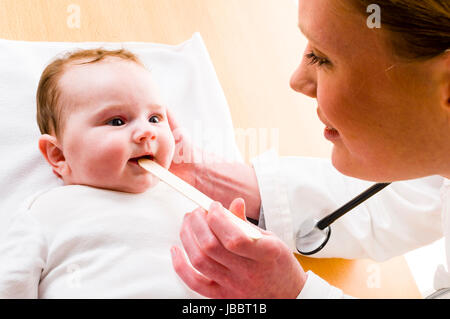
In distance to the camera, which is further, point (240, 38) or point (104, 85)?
point (240, 38)

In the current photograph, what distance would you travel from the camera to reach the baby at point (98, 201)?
605 mm

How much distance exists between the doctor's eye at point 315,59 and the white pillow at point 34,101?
0.37m

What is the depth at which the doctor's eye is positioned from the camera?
522mm

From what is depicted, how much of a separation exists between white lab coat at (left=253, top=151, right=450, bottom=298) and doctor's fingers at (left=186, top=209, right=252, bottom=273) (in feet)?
0.71

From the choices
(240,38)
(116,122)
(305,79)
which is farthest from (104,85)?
(240,38)

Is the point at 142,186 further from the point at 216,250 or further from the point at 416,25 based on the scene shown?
the point at 416,25

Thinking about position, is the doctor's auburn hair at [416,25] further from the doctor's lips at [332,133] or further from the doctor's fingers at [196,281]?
the doctor's fingers at [196,281]

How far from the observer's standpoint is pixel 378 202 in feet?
2.71

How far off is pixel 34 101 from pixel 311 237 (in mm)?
519

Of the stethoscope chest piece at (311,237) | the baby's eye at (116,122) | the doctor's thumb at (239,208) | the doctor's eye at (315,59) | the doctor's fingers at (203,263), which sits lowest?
the stethoscope chest piece at (311,237)

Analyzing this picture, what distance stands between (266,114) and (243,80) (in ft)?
0.36

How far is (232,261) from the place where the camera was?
22.8 inches

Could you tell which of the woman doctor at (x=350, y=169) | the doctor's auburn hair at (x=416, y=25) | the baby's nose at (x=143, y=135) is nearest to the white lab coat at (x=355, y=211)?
the woman doctor at (x=350, y=169)

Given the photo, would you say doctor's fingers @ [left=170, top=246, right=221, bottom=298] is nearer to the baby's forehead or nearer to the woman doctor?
the woman doctor
